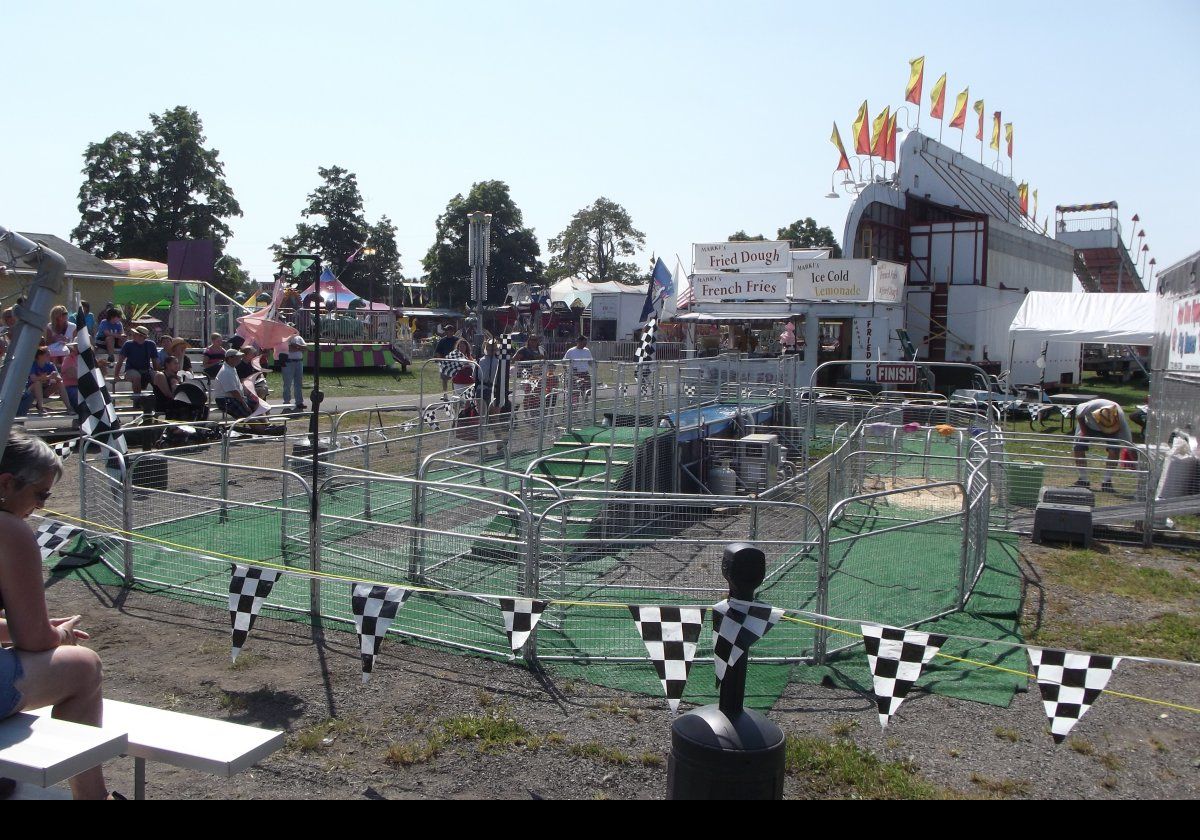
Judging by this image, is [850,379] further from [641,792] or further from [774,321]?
[641,792]

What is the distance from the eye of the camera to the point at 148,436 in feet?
45.5

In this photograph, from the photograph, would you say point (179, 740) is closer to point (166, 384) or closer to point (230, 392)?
point (230, 392)

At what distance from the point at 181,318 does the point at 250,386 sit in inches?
653

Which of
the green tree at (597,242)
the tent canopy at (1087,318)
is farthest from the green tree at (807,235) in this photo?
the tent canopy at (1087,318)

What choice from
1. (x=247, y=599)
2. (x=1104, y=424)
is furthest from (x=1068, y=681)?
(x=1104, y=424)

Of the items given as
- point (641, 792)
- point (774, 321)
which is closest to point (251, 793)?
point (641, 792)

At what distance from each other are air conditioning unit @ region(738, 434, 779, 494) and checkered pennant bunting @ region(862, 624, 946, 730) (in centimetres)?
663

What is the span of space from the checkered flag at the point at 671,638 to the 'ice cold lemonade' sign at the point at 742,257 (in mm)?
24567

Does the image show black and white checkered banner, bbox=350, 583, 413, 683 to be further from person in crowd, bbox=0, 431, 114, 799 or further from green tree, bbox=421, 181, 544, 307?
green tree, bbox=421, 181, 544, 307

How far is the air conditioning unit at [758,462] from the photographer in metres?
11.8

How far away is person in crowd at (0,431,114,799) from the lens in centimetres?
342

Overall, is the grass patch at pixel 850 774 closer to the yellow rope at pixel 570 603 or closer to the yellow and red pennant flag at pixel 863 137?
the yellow rope at pixel 570 603

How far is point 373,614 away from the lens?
217 inches
